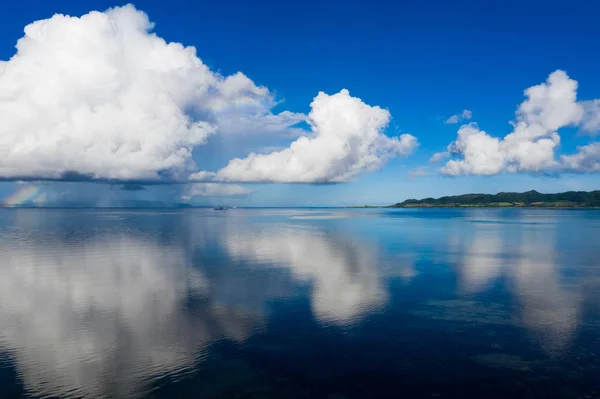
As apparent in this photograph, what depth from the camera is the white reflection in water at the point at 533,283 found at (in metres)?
24.8

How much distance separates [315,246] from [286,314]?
1610 inches

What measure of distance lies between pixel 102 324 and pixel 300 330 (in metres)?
13.4

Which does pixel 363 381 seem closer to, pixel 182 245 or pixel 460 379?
pixel 460 379

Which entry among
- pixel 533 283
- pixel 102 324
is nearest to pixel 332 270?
pixel 533 283

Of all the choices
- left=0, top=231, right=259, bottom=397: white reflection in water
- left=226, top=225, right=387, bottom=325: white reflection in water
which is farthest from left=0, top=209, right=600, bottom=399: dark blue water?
left=226, top=225, right=387, bottom=325: white reflection in water

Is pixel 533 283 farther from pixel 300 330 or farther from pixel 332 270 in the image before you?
pixel 300 330

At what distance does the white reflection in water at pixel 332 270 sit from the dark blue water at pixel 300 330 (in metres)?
0.27

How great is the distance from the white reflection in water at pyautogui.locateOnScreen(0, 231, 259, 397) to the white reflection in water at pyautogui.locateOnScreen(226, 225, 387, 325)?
7664 millimetres

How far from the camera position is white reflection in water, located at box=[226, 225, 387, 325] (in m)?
29.8

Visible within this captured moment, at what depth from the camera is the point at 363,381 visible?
59.1 ft

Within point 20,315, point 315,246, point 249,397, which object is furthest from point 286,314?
point 315,246

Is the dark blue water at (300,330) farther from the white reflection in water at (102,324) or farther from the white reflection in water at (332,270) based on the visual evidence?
the white reflection in water at (332,270)

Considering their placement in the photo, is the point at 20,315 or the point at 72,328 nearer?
the point at 72,328

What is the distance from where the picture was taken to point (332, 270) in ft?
148
